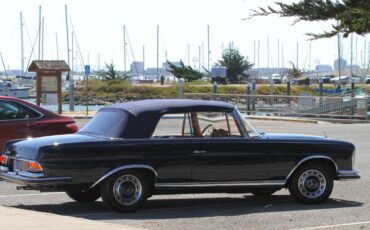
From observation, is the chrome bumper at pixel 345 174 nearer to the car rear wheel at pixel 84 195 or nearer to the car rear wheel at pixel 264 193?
the car rear wheel at pixel 264 193

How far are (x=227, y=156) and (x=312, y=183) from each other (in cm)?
146

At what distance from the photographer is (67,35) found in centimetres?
7644

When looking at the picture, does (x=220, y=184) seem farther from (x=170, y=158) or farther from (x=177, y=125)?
(x=177, y=125)

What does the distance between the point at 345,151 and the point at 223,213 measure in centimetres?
224

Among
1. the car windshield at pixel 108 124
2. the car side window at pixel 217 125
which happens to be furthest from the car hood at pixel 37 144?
the car side window at pixel 217 125

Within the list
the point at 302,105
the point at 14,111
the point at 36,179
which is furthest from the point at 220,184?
the point at 302,105

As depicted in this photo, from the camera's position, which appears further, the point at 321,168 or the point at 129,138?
the point at 321,168

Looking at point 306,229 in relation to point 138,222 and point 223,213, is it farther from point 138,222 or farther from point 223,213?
point 138,222

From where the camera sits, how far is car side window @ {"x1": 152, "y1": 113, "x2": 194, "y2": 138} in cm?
976

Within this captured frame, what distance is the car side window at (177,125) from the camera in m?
9.76

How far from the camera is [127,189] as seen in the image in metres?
9.26

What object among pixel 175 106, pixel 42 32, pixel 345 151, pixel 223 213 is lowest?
pixel 223 213

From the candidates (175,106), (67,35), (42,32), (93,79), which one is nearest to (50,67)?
(175,106)

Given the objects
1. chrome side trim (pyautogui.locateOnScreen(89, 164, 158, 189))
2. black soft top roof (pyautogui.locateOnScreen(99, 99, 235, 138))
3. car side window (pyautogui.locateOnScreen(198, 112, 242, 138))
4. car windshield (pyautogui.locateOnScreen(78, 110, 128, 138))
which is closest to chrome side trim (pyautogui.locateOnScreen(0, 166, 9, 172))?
car windshield (pyautogui.locateOnScreen(78, 110, 128, 138))
